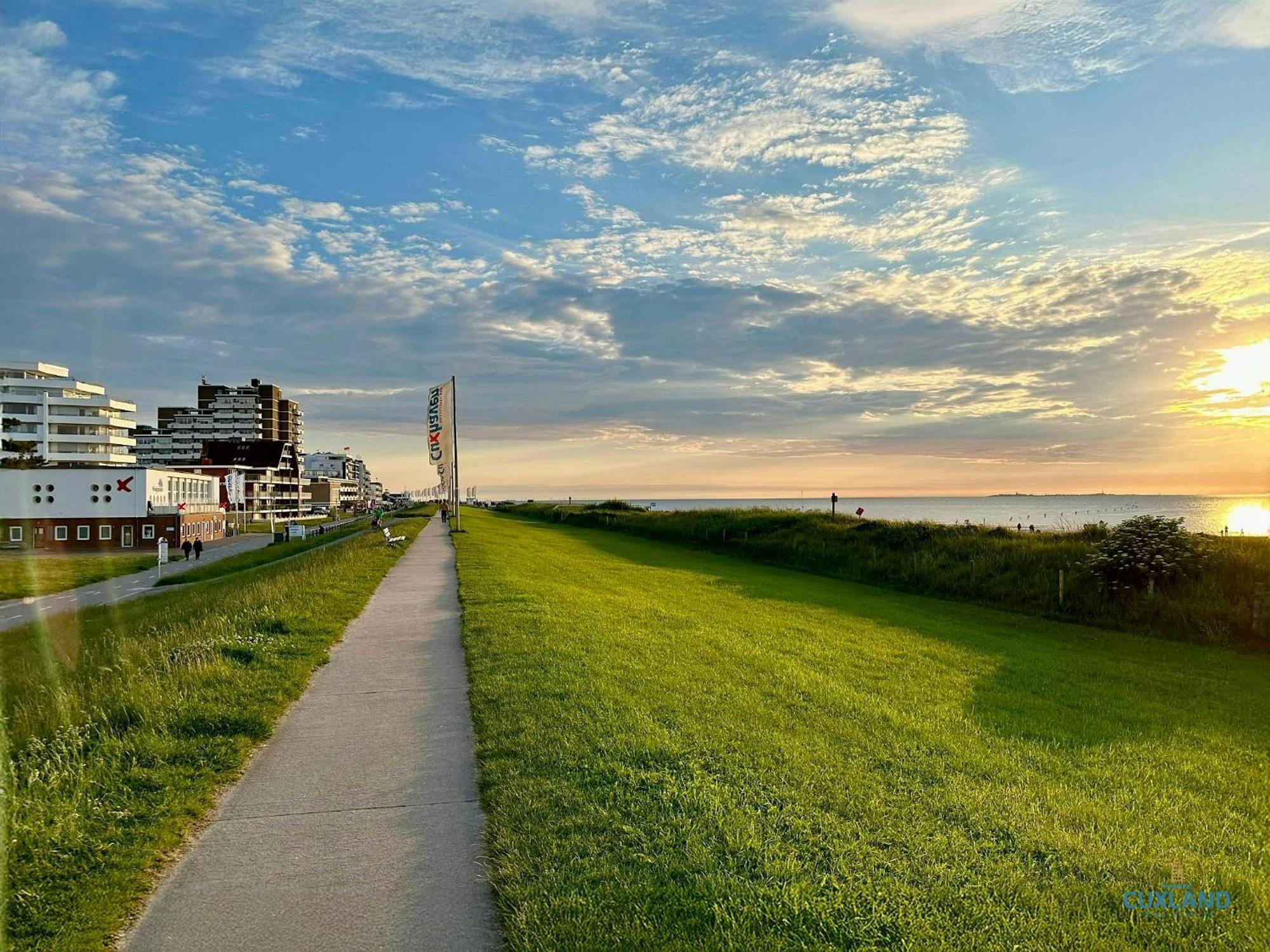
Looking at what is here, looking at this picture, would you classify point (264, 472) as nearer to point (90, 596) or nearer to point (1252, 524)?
point (90, 596)

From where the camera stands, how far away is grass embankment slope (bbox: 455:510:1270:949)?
4262 millimetres

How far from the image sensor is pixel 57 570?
43.1 meters

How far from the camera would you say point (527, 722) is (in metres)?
7.50

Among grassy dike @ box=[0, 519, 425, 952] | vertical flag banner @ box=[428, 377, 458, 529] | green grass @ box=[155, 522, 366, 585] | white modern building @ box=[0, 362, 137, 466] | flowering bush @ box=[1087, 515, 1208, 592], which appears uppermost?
white modern building @ box=[0, 362, 137, 466]

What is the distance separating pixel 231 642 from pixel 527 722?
6.31 meters

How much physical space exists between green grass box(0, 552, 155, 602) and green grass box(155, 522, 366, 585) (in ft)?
15.1

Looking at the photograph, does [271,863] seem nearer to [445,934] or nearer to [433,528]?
[445,934]

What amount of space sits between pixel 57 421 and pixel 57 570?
66.1 m

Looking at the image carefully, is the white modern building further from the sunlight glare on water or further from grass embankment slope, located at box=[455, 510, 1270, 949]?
the sunlight glare on water

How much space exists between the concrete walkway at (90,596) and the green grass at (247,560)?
3.26 feet

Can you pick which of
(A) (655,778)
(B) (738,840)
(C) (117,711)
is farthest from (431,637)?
(B) (738,840)

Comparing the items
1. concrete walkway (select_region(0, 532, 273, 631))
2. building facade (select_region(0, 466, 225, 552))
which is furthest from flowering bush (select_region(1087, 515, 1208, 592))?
building facade (select_region(0, 466, 225, 552))

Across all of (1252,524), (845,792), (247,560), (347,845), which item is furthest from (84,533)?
(1252,524)
